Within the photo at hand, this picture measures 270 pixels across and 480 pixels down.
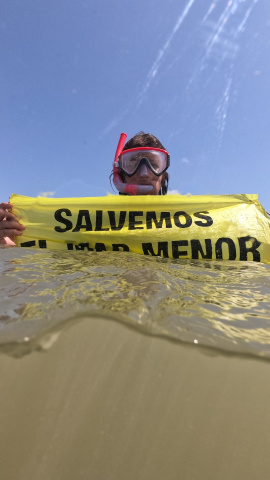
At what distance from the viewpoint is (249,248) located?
2162 millimetres

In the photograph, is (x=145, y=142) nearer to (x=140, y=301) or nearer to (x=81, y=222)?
(x=81, y=222)

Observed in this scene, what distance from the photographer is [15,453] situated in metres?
0.52

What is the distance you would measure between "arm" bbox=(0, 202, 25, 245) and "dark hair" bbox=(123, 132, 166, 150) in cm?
203

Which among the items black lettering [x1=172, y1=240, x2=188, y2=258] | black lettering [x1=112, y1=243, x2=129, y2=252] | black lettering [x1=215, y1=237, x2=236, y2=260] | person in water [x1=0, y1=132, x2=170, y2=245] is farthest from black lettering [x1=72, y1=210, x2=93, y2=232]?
black lettering [x1=215, y1=237, x2=236, y2=260]

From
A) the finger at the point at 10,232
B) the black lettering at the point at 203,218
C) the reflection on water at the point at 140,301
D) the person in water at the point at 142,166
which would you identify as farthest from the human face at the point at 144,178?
the reflection on water at the point at 140,301

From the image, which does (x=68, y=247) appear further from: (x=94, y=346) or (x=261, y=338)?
(x=261, y=338)

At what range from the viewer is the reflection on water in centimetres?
73

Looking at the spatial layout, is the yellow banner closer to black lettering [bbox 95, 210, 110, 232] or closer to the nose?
black lettering [bbox 95, 210, 110, 232]

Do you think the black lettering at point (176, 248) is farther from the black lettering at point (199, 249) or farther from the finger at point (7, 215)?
the finger at point (7, 215)

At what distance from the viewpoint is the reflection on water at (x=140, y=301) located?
0.73 m

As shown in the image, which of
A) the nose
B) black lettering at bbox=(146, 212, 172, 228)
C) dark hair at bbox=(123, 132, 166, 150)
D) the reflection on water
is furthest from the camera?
dark hair at bbox=(123, 132, 166, 150)

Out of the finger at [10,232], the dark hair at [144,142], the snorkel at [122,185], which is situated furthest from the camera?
the dark hair at [144,142]

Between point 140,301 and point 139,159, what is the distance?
279 cm

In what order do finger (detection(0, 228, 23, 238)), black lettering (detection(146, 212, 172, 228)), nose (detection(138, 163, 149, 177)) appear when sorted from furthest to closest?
nose (detection(138, 163, 149, 177)) < black lettering (detection(146, 212, 172, 228)) < finger (detection(0, 228, 23, 238))
